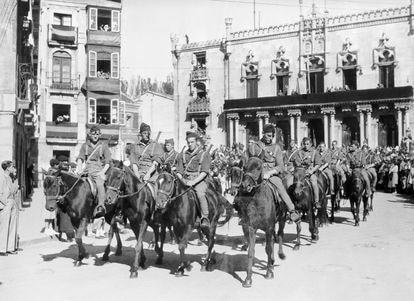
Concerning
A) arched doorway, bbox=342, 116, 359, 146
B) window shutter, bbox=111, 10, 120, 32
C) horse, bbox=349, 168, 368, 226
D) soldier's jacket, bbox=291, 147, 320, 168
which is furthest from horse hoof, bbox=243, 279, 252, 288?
arched doorway, bbox=342, 116, 359, 146

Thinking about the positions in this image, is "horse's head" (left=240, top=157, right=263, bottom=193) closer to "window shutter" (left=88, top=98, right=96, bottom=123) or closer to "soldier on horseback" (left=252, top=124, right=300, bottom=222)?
"soldier on horseback" (left=252, top=124, right=300, bottom=222)

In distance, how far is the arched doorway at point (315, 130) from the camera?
146 feet

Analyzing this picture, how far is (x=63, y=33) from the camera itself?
128 feet

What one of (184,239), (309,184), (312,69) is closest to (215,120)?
(312,69)

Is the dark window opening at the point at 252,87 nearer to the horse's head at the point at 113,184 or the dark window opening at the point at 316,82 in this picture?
the dark window opening at the point at 316,82

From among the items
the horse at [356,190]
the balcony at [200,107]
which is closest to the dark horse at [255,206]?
the horse at [356,190]

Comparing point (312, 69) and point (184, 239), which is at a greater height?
point (312, 69)

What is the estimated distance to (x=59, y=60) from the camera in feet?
130

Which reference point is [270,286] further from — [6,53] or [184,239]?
[6,53]

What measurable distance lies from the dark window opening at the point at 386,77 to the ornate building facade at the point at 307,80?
4 cm

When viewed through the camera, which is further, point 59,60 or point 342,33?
Result: point 342,33

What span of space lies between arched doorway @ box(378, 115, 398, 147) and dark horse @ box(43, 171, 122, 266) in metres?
34.6

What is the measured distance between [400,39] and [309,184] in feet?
106

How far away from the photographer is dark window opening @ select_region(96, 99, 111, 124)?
1564 inches
